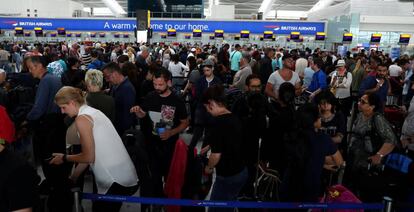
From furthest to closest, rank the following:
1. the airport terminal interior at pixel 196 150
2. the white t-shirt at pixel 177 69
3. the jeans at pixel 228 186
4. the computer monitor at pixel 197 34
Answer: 1. the computer monitor at pixel 197 34
2. the white t-shirt at pixel 177 69
3. the jeans at pixel 228 186
4. the airport terminal interior at pixel 196 150

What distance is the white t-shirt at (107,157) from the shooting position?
252 cm

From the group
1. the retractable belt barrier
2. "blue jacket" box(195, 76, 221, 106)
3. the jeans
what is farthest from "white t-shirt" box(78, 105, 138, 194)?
"blue jacket" box(195, 76, 221, 106)

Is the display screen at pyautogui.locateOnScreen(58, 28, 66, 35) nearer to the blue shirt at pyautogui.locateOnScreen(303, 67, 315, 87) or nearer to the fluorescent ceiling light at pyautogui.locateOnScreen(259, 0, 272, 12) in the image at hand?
the blue shirt at pyautogui.locateOnScreen(303, 67, 315, 87)

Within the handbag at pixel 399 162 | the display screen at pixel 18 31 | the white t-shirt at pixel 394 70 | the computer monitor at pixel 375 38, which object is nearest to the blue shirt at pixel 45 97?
the handbag at pixel 399 162

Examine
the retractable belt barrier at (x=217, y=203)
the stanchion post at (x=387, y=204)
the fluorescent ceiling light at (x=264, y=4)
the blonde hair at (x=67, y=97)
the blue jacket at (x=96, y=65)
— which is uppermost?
the fluorescent ceiling light at (x=264, y=4)

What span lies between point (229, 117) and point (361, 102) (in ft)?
5.49

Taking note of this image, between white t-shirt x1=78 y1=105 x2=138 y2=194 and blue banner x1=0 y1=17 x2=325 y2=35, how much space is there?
2079 cm

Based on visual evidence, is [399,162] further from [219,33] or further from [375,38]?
[219,33]

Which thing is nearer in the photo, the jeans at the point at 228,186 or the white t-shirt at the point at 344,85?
the jeans at the point at 228,186

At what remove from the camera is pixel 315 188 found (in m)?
2.86

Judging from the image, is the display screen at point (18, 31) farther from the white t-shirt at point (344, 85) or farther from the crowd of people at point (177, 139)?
the white t-shirt at point (344, 85)

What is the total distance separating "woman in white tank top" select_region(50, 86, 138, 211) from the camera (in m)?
2.48

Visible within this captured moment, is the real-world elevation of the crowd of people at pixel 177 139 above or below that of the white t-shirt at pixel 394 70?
below

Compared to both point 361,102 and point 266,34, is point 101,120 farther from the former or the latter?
point 266,34
